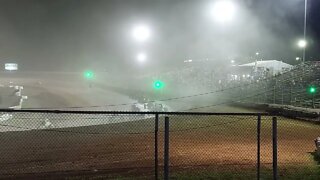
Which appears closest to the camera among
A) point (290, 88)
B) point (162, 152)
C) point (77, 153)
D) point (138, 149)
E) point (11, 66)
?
point (77, 153)

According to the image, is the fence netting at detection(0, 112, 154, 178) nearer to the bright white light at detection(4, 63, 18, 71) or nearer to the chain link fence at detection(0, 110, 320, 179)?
the chain link fence at detection(0, 110, 320, 179)

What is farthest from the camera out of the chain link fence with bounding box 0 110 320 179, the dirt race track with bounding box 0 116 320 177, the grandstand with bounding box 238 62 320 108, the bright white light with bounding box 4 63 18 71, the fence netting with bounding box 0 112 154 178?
the bright white light with bounding box 4 63 18 71

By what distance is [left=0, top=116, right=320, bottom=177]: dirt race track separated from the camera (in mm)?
11820

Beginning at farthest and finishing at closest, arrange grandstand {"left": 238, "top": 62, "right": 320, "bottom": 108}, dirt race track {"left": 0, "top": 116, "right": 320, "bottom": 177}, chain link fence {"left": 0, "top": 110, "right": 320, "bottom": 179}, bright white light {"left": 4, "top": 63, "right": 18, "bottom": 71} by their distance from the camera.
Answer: bright white light {"left": 4, "top": 63, "right": 18, "bottom": 71} < grandstand {"left": 238, "top": 62, "right": 320, "bottom": 108} < dirt race track {"left": 0, "top": 116, "right": 320, "bottom": 177} < chain link fence {"left": 0, "top": 110, "right": 320, "bottom": 179}

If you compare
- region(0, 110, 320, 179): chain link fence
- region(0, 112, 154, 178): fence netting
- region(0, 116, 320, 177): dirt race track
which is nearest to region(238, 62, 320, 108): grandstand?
region(0, 116, 320, 177): dirt race track

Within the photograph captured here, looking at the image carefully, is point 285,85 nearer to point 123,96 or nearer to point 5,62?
point 123,96

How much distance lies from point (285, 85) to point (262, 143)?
829 inches

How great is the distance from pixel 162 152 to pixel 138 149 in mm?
951

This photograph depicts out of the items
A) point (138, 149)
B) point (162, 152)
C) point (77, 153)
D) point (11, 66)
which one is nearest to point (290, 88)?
point (162, 152)

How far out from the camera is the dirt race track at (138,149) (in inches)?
465

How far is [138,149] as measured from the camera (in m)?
15.1

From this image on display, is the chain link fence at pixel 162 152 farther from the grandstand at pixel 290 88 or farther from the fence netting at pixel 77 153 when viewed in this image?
the grandstand at pixel 290 88

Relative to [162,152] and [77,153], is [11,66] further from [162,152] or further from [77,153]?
[162,152]

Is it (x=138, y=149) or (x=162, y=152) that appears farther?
(x=138, y=149)
